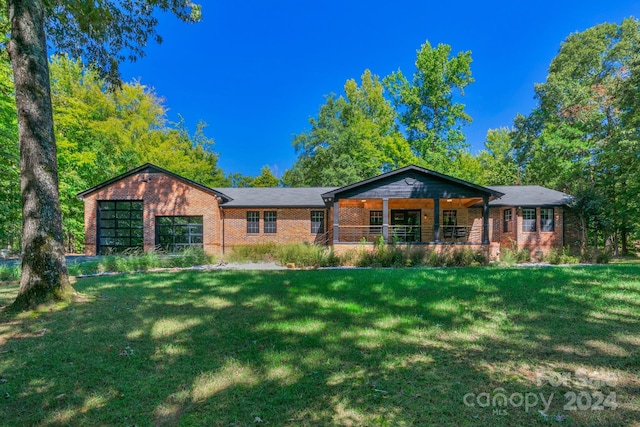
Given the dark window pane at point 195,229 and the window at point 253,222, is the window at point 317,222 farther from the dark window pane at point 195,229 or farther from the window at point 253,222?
the dark window pane at point 195,229

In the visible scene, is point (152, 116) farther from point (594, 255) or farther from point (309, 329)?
point (594, 255)

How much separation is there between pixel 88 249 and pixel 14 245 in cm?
902

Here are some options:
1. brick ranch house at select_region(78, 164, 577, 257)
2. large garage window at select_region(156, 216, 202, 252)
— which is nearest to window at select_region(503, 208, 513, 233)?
brick ranch house at select_region(78, 164, 577, 257)

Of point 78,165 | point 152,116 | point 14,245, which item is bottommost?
point 14,245

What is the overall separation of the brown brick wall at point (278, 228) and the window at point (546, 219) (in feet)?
42.9

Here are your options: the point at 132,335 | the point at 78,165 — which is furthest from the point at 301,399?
the point at 78,165

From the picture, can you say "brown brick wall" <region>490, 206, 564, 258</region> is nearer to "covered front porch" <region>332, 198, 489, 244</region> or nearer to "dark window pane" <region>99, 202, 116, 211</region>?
"covered front porch" <region>332, 198, 489, 244</region>

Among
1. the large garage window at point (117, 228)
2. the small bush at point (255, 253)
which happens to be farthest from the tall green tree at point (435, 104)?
the large garage window at point (117, 228)

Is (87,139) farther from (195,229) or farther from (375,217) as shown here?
(375,217)

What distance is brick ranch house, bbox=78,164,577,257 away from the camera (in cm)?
1848

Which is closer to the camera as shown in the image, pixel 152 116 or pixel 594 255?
pixel 594 255

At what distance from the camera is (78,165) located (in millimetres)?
19984

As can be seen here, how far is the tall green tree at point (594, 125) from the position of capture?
1753 cm

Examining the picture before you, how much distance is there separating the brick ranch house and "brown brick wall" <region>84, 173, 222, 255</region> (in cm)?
6
